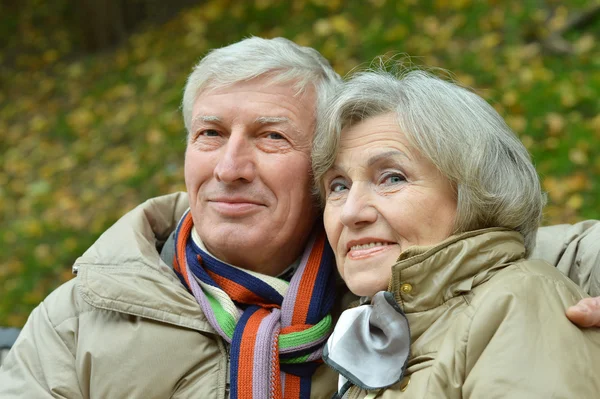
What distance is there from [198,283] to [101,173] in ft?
15.7

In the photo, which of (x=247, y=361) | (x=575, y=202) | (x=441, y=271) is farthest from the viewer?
(x=575, y=202)

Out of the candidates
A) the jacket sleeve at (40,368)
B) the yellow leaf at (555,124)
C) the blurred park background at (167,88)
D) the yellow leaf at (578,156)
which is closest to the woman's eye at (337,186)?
the jacket sleeve at (40,368)

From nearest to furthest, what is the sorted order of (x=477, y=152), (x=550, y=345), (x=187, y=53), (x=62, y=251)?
(x=550, y=345) → (x=477, y=152) → (x=62, y=251) → (x=187, y=53)

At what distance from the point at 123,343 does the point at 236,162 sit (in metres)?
A: 0.74

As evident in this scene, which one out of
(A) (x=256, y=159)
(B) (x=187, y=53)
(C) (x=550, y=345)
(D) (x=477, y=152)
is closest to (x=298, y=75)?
(A) (x=256, y=159)

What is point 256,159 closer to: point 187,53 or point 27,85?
point 187,53

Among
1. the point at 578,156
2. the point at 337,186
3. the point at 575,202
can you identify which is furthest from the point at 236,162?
the point at 578,156

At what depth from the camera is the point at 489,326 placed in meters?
2.02

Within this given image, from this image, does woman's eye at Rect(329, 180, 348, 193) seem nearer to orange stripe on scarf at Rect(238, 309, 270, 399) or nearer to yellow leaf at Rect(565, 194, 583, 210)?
orange stripe on scarf at Rect(238, 309, 270, 399)

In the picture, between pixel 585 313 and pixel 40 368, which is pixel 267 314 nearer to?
pixel 40 368

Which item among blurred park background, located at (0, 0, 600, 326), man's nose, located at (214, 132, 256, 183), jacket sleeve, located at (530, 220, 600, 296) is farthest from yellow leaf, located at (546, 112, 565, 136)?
man's nose, located at (214, 132, 256, 183)

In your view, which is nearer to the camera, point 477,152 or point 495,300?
point 495,300

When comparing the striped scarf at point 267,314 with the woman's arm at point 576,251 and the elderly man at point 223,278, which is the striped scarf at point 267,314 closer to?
the elderly man at point 223,278

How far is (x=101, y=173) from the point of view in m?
7.25
